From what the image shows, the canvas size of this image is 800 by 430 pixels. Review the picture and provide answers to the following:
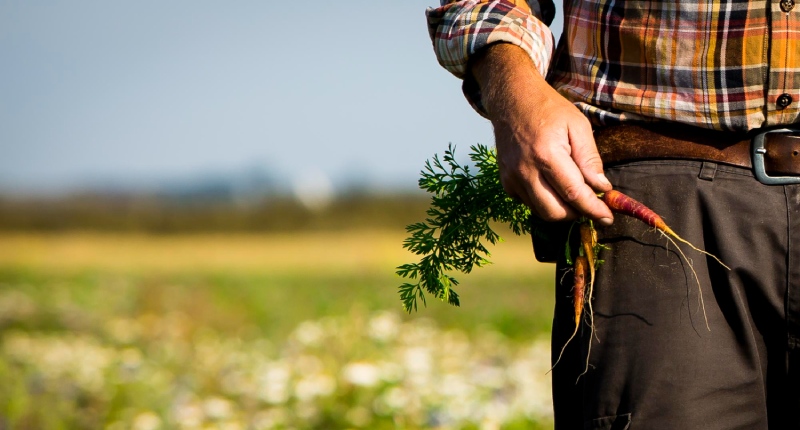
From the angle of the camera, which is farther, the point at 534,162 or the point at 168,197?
the point at 168,197

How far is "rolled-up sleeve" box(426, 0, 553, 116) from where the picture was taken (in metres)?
1.80

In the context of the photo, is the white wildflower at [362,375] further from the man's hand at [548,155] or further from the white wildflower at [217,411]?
the man's hand at [548,155]

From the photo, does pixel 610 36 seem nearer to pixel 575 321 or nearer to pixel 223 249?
pixel 575 321

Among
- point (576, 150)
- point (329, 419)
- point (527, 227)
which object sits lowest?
point (329, 419)

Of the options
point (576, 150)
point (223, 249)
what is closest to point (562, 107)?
point (576, 150)

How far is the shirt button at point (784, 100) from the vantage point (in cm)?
164

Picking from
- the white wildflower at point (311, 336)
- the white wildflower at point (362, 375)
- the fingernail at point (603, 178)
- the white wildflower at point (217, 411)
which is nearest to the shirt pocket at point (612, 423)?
the fingernail at point (603, 178)

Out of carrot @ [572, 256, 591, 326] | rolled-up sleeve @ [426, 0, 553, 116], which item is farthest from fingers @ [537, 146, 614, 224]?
rolled-up sleeve @ [426, 0, 553, 116]

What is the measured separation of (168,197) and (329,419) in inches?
2153

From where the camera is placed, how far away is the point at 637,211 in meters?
1.64

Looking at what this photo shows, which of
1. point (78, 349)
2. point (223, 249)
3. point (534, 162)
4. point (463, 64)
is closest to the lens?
point (534, 162)

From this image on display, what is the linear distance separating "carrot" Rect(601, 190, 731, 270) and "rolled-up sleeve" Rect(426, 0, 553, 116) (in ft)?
1.14

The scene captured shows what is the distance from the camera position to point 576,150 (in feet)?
5.27

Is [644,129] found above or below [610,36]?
below
